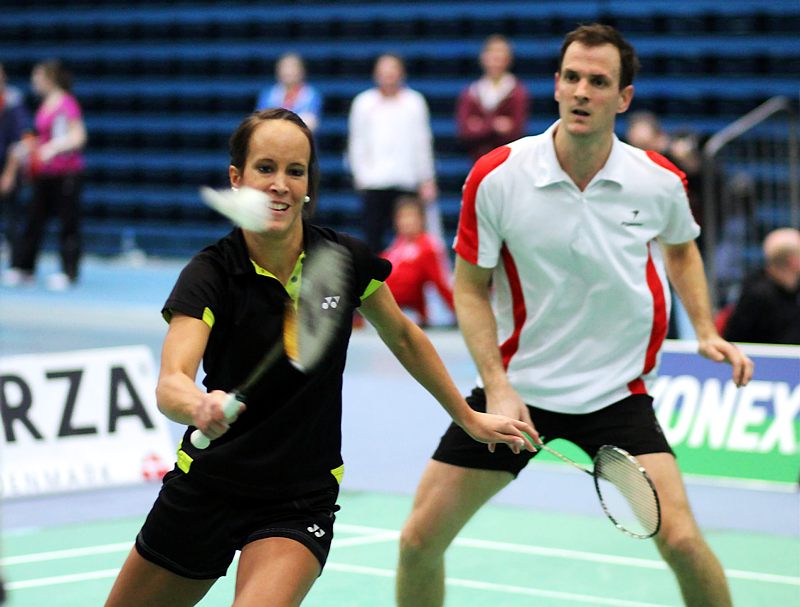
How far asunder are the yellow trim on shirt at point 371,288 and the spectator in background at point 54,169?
33.4 feet

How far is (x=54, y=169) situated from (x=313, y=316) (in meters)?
10.8

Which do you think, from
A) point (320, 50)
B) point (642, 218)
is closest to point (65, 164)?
point (320, 50)

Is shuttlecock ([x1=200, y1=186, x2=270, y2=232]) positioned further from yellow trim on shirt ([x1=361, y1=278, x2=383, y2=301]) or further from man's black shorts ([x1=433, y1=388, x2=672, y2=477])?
man's black shorts ([x1=433, y1=388, x2=672, y2=477])

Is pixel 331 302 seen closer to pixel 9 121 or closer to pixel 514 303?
pixel 514 303

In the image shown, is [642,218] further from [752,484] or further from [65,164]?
[65,164]

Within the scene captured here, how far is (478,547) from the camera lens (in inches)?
242

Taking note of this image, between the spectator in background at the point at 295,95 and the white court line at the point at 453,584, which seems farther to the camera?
the spectator in background at the point at 295,95

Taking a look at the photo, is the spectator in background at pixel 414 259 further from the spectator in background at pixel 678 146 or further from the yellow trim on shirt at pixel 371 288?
the yellow trim on shirt at pixel 371 288

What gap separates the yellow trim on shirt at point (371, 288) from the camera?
139 inches

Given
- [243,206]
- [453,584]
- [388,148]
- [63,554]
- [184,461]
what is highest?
[243,206]

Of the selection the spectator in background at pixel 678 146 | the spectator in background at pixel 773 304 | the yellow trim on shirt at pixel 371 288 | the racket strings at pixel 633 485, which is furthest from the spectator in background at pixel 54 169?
the yellow trim on shirt at pixel 371 288

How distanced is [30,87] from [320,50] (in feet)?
14.4

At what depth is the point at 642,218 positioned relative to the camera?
4246 millimetres

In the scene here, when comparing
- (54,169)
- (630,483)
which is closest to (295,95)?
(54,169)
